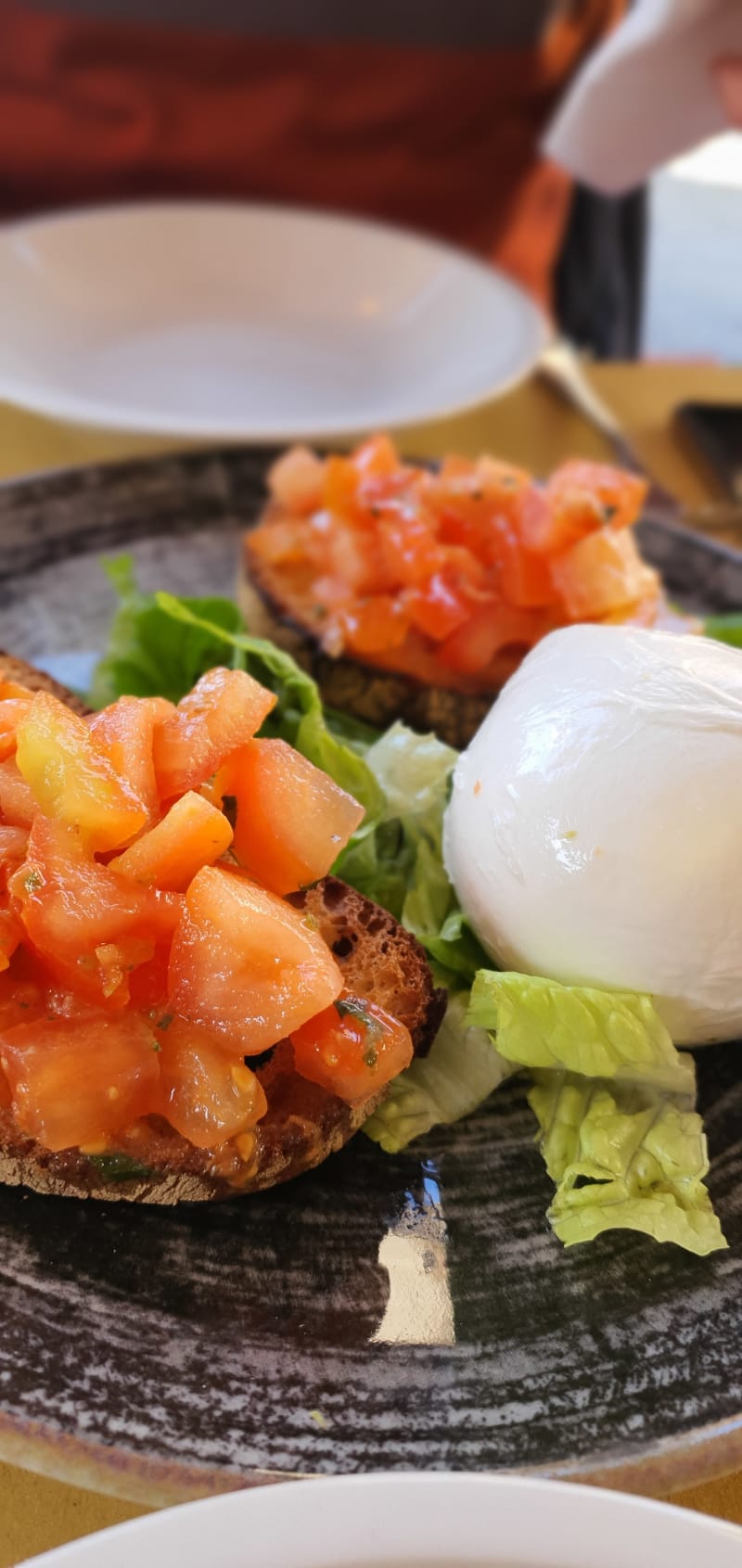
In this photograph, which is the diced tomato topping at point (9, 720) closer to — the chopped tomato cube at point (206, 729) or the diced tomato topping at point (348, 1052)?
the chopped tomato cube at point (206, 729)

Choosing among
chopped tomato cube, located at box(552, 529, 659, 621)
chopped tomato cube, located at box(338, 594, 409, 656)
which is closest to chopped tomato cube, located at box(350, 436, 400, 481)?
chopped tomato cube, located at box(338, 594, 409, 656)

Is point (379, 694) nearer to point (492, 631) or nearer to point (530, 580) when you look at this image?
point (492, 631)

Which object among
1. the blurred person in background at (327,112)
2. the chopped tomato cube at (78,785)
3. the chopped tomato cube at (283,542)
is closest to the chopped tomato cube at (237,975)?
the chopped tomato cube at (78,785)

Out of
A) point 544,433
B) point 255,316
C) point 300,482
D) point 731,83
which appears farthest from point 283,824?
point 731,83

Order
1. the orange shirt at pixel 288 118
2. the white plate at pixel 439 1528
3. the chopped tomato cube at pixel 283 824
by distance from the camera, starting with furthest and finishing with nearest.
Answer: the orange shirt at pixel 288 118
the chopped tomato cube at pixel 283 824
the white plate at pixel 439 1528

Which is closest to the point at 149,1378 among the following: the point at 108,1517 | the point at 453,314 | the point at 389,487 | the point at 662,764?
the point at 108,1517

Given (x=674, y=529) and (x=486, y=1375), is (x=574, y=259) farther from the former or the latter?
(x=486, y=1375)

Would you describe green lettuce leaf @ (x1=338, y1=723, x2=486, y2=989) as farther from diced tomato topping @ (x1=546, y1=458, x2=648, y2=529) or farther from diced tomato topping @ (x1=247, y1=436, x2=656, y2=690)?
diced tomato topping @ (x1=546, y1=458, x2=648, y2=529)

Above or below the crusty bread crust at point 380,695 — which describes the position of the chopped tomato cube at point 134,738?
above
